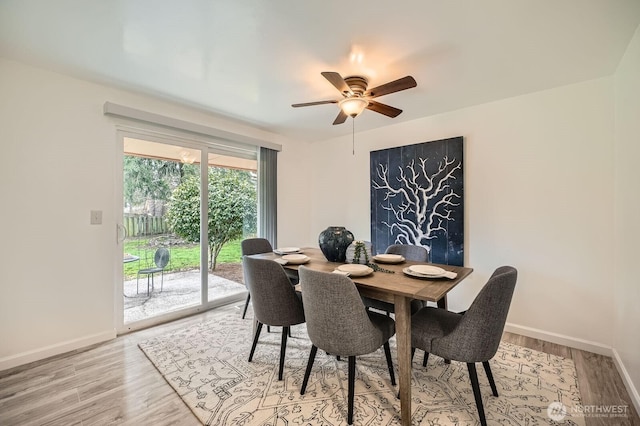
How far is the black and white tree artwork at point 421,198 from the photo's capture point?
10.0 feet


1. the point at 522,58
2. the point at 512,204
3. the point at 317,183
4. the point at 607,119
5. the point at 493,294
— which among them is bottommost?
the point at 493,294

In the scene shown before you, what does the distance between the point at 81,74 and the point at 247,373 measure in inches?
113

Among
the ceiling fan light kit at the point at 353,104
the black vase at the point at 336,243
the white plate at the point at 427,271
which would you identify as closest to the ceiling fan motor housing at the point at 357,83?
the ceiling fan light kit at the point at 353,104

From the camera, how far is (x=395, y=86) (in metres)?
2.02

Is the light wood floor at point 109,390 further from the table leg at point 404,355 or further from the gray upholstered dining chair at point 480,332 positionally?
the table leg at point 404,355

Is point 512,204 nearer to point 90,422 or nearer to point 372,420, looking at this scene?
point 372,420

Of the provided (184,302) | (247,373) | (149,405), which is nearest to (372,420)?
(247,373)

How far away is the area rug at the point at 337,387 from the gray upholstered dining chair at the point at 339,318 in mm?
313

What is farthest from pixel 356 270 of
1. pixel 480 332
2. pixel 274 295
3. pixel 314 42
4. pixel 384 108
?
pixel 314 42

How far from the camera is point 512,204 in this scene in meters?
2.77

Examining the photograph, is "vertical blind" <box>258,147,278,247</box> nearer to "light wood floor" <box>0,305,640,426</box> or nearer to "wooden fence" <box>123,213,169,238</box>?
"wooden fence" <box>123,213,169,238</box>

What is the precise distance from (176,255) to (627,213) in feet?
13.8

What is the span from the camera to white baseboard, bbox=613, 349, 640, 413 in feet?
5.57

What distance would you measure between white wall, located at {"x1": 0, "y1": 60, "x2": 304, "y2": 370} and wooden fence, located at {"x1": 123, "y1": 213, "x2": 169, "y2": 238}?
0.16 meters
